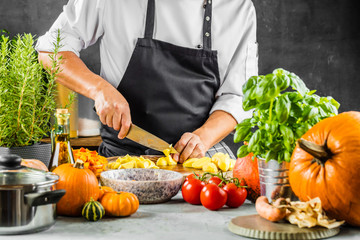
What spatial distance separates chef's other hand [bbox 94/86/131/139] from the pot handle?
0.95m

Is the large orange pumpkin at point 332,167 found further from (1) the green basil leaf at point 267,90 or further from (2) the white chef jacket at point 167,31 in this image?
(2) the white chef jacket at point 167,31

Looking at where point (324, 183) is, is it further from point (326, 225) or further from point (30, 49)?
point (30, 49)

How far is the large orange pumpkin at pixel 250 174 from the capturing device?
4.38 ft

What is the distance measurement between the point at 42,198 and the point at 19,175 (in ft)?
0.26

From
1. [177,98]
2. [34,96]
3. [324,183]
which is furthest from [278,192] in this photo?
[177,98]

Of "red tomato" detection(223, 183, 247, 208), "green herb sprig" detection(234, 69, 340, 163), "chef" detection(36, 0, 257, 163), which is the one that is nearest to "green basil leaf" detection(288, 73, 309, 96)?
"green herb sprig" detection(234, 69, 340, 163)

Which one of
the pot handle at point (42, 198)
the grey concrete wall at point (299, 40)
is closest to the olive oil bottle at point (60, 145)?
the pot handle at point (42, 198)

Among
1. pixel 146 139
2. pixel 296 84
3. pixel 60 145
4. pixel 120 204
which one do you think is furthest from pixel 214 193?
pixel 146 139

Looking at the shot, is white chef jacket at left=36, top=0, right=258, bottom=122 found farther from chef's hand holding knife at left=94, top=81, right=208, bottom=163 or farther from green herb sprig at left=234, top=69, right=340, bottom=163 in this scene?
green herb sprig at left=234, top=69, right=340, bottom=163

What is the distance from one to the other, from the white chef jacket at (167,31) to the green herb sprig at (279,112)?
121 centimetres

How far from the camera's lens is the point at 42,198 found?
1018 mm

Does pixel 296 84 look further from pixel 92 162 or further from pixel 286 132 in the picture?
pixel 92 162

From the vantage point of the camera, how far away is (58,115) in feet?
4.28

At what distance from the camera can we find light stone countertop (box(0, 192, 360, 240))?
103cm
